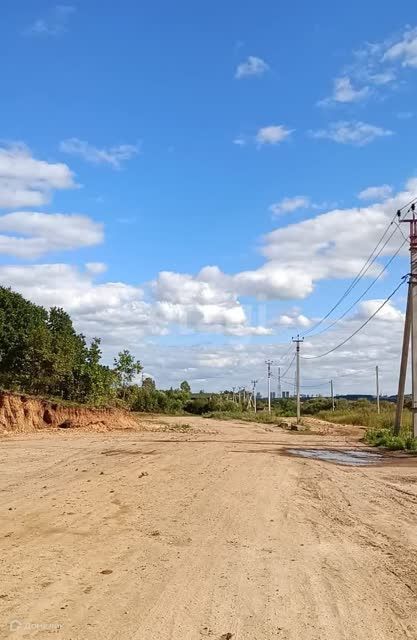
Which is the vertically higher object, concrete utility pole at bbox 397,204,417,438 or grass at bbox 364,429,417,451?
concrete utility pole at bbox 397,204,417,438

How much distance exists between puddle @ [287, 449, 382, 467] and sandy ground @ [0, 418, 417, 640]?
573cm

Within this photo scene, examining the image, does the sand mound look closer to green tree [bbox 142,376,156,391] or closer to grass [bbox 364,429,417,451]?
grass [bbox 364,429,417,451]

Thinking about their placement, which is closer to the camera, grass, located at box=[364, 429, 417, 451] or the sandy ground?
the sandy ground

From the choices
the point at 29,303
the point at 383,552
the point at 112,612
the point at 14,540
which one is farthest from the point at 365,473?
the point at 29,303

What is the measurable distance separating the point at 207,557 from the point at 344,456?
16.7 m

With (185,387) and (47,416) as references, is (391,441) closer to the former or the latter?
(47,416)

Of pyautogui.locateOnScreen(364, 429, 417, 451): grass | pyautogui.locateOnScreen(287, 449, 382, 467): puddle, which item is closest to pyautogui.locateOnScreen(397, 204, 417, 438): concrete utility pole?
pyautogui.locateOnScreen(364, 429, 417, 451): grass

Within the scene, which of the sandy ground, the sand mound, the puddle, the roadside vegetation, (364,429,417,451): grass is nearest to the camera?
the sandy ground

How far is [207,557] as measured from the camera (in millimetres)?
7598

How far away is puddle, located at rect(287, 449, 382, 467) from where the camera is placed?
21.1 metres

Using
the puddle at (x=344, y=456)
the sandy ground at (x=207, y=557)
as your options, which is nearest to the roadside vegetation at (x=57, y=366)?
the puddle at (x=344, y=456)

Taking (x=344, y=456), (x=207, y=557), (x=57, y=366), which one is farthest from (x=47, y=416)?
(x=207, y=557)

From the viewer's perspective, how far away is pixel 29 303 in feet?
209

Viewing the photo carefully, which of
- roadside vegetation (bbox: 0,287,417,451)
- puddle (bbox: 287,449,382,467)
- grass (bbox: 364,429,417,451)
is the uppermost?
roadside vegetation (bbox: 0,287,417,451)
